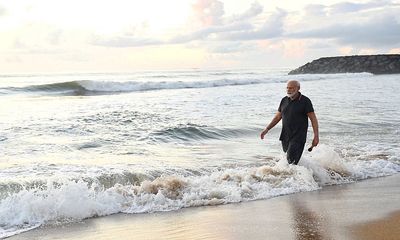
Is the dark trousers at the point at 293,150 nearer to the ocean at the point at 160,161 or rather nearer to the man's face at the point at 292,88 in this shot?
the ocean at the point at 160,161

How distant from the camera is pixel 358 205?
22.3 feet

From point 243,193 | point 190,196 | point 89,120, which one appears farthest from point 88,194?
point 89,120

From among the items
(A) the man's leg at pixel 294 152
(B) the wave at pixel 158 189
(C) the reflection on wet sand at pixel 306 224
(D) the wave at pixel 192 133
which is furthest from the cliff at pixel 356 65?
(C) the reflection on wet sand at pixel 306 224

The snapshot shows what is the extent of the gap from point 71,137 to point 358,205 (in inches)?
316

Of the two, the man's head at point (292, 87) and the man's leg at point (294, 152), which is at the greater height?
the man's head at point (292, 87)

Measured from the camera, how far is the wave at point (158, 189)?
650cm

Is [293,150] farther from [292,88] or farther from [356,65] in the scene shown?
[356,65]

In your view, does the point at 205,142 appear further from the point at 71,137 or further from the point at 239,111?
the point at 239,111

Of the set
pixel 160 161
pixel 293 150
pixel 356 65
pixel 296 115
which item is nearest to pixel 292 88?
pixel 296 115

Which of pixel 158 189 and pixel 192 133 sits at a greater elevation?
pixel 158 189

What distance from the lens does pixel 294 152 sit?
8.06 meters

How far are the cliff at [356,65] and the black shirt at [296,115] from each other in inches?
2273

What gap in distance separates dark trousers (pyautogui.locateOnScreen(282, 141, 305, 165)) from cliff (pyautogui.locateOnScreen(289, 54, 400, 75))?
57.4 metres

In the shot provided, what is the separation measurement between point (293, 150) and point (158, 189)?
7.08 feet
